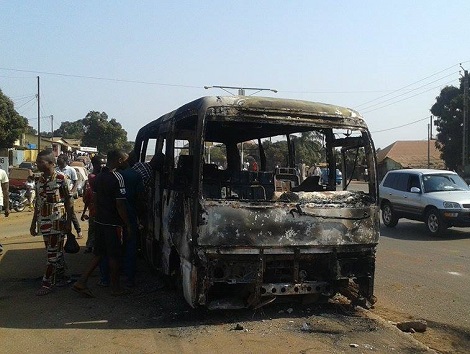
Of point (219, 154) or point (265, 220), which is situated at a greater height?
point (219, 154)

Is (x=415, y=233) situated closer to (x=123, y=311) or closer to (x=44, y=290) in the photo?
(x=123, y=311)

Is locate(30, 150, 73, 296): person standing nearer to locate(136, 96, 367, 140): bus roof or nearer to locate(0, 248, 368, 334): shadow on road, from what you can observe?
locate(0, 248, 368, 334): shadow on road

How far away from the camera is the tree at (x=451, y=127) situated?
3931 centimetres

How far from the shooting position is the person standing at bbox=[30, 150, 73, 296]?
23.4 ft

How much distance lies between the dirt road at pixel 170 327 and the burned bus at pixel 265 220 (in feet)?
0.83

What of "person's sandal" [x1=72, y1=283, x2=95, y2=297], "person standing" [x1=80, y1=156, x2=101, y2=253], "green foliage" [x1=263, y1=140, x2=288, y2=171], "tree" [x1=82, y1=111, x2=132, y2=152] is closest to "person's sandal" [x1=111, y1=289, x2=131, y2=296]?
"person's sandal" [x1=72, y1=283, x2=95, y2=297]

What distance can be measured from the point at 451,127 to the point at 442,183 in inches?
1082

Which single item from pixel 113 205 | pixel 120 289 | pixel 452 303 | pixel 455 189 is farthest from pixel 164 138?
pixel 455 189

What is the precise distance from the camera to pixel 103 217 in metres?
6.93

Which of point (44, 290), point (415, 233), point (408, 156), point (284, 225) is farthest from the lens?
point (408, 156)

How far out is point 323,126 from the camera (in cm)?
617

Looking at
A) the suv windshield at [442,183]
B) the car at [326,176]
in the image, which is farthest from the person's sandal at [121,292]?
the suv windshield at [442,183]

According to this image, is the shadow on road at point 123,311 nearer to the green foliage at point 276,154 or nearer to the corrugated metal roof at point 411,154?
the green foliage at point 276,154

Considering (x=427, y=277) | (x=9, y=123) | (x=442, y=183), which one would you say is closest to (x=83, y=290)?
(x=427, y=277)
